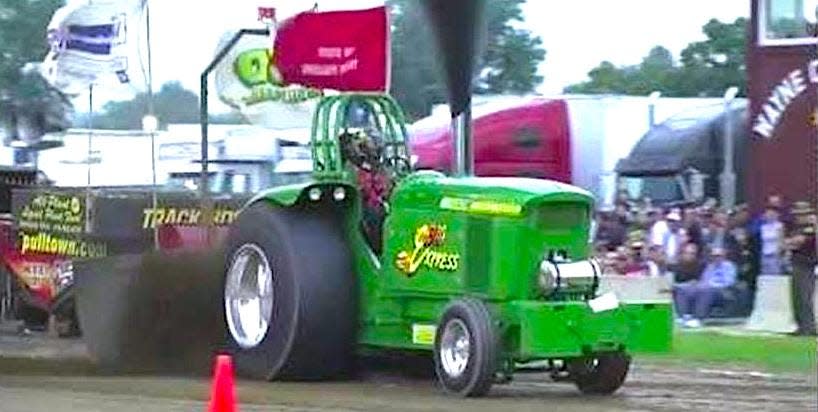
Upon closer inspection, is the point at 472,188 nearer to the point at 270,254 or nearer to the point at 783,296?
the point at 270,254

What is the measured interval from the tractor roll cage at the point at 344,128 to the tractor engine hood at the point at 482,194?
0.41m

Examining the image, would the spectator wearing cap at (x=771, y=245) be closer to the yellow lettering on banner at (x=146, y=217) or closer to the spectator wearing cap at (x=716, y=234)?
the spectator wearing cap at (x=716, y=234)

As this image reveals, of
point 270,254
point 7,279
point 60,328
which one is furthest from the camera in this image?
point 7,279

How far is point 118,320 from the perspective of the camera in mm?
15281

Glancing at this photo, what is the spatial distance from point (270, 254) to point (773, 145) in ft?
51.7

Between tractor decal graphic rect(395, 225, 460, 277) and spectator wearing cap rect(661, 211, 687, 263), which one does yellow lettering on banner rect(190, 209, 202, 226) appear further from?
tractor decal graphic rect(395, 225, 460, 277)

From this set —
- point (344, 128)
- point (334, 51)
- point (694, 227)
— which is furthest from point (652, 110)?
point (344, 128)

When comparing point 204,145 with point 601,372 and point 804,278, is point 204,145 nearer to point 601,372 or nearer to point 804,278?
point 601,372

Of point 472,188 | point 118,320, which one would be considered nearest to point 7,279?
point 118,320

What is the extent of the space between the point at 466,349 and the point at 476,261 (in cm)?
61

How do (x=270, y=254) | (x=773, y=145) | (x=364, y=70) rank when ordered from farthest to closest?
(x=773, y=145)
(x=364, y=70)
(x=270, y=254)

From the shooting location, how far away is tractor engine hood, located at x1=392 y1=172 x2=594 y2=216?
12781 mm

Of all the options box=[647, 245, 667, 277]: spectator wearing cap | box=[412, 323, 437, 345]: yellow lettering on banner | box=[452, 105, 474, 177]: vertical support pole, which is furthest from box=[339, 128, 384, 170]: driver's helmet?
box=[647, 245, 667, 277]: spectator wearing cap

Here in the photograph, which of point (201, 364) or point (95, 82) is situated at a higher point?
point (95, 82)
